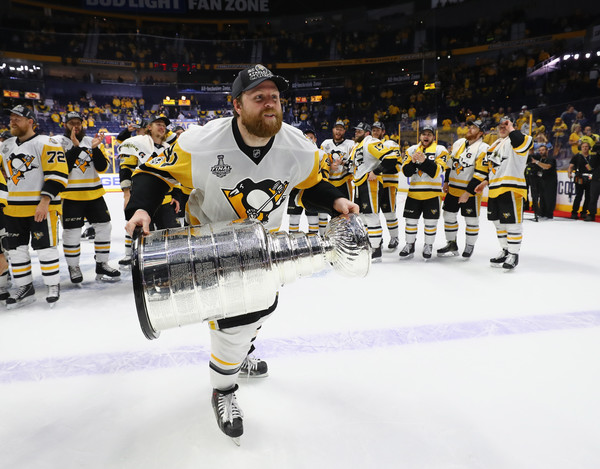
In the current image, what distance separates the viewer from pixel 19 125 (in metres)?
3.34

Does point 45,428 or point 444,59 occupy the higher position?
point 444,59

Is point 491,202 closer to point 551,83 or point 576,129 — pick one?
point 576,129

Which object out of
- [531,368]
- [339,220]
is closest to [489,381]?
[531,368]

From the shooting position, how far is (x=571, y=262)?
4.64 m

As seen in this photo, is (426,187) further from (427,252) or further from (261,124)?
(261,124)

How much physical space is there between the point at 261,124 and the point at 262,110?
6 cm

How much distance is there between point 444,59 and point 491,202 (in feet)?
54.8

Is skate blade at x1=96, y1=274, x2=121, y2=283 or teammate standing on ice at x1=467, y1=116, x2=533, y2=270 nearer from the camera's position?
skate blade at x1=96, y1=274, x2=121, y2=283

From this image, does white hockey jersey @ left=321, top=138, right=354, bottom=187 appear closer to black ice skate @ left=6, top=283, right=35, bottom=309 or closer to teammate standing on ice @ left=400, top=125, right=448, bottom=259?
teammate standing on ice @ left=400, top=125, right=448, bottom=259

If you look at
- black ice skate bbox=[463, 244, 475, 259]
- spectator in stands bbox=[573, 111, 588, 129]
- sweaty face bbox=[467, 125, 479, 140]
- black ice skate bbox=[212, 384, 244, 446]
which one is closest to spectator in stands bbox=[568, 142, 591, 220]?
spectator in stands bbox=[573, 111, 588, 129]

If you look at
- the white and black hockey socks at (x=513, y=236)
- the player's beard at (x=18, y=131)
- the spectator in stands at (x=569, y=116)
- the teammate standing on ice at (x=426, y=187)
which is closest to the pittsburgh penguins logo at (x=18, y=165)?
the player's beard at (x=18, y=131)

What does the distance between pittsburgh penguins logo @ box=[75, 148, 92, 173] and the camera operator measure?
7.97 metres

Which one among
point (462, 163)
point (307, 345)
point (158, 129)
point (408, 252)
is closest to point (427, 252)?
point (408, 252)

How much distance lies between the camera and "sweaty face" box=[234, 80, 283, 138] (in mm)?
1670
